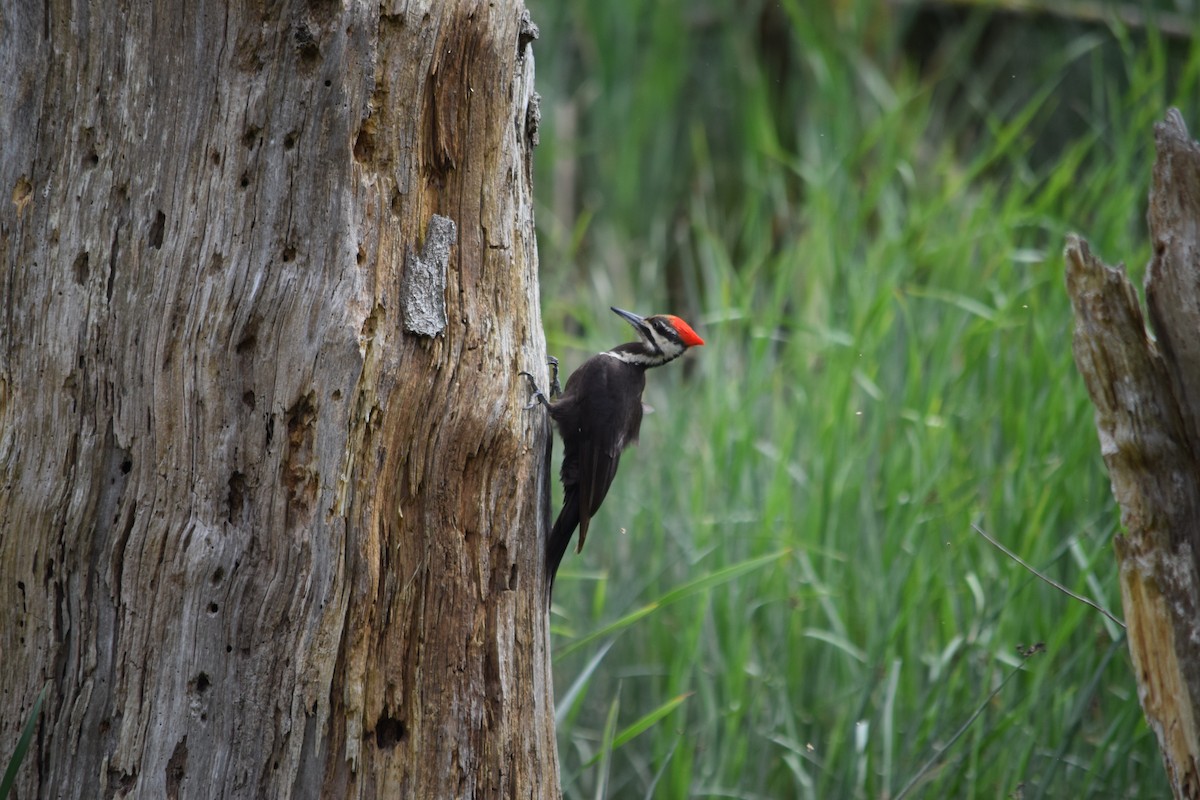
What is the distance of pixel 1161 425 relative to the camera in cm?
210

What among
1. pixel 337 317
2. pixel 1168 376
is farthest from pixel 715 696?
pixel 337 317

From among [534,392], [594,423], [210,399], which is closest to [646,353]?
[594,423]

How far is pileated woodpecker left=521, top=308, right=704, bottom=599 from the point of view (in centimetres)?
265

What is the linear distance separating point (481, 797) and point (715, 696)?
1435 millimetres

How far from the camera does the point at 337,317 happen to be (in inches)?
74.4

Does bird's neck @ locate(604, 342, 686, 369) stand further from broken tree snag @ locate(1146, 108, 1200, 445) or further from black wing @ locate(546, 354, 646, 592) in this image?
broken tree snag @ locate(1146, 108, 1200, 445)

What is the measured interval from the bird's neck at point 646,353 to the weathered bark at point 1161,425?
137 centimetres

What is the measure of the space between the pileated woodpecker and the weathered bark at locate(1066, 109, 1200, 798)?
1.16 meters

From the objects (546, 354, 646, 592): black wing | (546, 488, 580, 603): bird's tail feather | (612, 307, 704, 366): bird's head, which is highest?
(612, 307, 704, 366): bird's head

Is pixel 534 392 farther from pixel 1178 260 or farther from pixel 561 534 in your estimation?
pixel 1178 260

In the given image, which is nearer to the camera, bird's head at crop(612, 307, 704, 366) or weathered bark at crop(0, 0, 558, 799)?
weathered bark at crop(0, 0, 558, 799)

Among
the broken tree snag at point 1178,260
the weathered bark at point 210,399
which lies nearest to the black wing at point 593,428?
Result: the weathered bark at point 210,399

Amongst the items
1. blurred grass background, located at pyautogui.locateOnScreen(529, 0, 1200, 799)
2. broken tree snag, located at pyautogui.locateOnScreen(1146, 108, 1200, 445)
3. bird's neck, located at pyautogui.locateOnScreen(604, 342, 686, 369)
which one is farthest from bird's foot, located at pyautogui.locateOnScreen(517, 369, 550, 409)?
broken tree snag, located at pyautogui.locateOnScreen(1146, 108, 1200, 445)

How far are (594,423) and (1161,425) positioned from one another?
1.33 m
